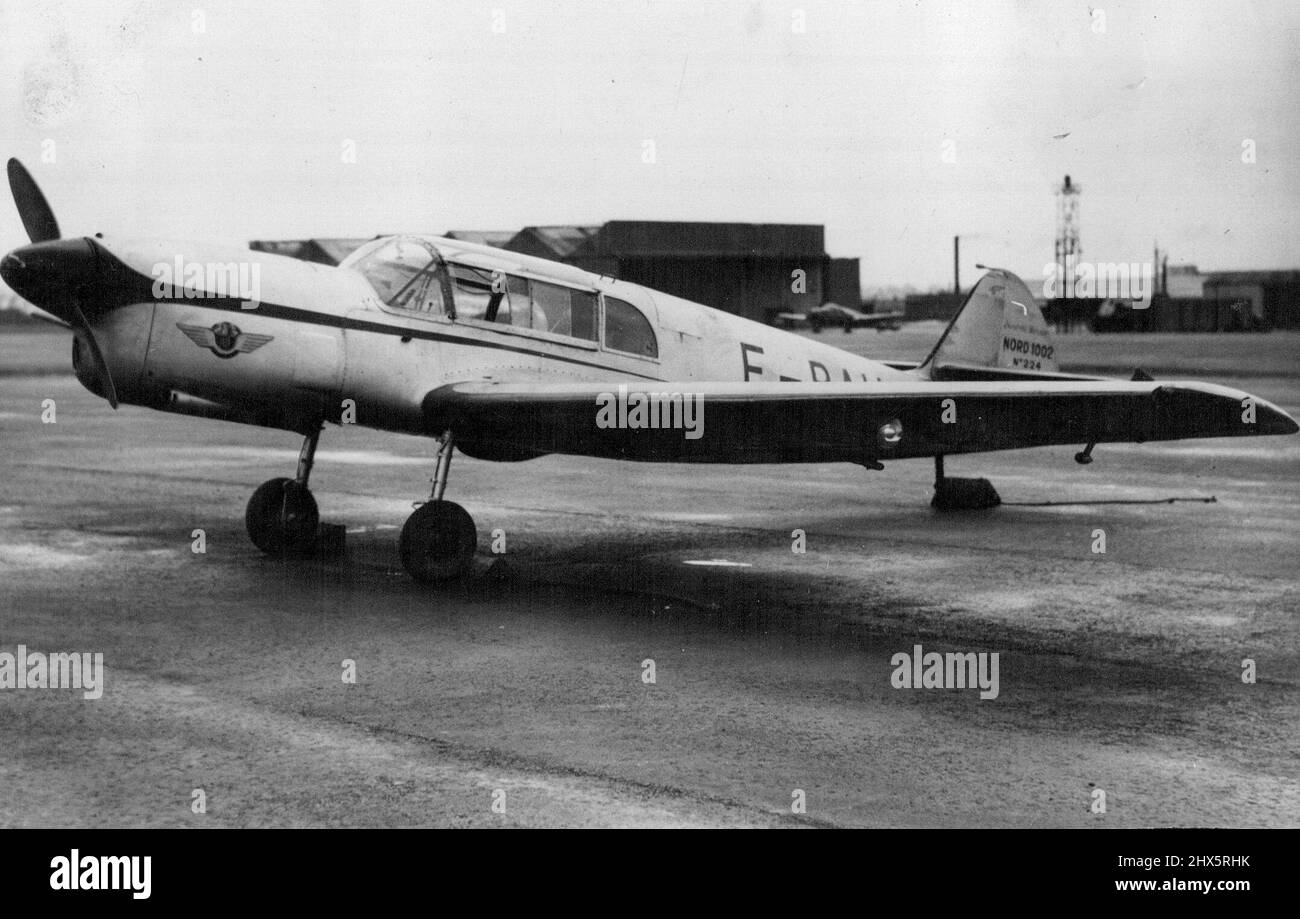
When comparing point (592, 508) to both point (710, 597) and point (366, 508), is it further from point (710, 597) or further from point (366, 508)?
point (710, 597)

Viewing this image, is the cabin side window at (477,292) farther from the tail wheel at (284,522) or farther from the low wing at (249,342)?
the tail wheel at (284,522)

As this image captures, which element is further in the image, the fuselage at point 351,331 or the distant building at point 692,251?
the distant building at point 692,251

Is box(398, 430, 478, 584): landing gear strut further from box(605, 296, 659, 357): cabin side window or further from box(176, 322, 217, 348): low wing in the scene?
box(605, 296, 659, 357): cabin side window

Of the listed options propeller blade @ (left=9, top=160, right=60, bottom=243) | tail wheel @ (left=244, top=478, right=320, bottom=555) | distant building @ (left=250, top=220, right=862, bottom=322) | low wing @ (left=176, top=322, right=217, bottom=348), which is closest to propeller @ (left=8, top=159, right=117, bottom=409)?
propeller blade @ (left=9, top=160, right=60, bottom=243)

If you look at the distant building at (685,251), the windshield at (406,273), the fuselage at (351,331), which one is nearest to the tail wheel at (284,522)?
the fuselage at (351,331)

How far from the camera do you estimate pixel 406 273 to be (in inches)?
358

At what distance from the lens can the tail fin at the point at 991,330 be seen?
11844 mm

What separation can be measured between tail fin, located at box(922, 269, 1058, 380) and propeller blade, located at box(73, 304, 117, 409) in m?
6.54

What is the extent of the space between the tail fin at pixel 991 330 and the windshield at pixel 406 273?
183 inches

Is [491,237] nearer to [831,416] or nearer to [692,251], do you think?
[692,251]

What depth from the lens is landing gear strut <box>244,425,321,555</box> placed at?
9680 mm

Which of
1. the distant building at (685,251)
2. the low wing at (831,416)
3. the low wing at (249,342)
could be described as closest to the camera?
the low wing at (831,416)
